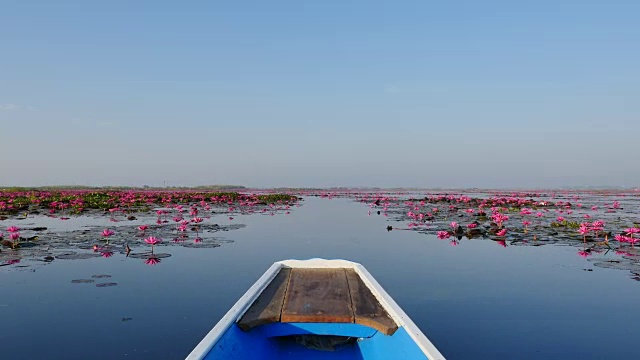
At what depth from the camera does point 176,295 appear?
18.3 ft

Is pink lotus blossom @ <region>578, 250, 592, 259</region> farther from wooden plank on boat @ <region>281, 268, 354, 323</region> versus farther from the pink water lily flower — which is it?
the pink water lily flower

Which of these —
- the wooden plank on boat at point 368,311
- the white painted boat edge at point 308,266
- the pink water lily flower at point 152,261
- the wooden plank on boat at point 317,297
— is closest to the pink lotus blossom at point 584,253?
the white painted boat edge at point 308,266

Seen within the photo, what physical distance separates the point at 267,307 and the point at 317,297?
21.9 inches

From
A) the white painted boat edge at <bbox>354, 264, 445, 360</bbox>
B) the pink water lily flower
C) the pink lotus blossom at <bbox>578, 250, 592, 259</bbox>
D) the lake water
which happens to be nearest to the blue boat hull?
the white painted boat edge at <bbox>354, 264, 445, 360</bbox>

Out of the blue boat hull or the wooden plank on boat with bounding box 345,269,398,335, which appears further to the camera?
the wooden plank on boat with bounding box 345,269,398,335

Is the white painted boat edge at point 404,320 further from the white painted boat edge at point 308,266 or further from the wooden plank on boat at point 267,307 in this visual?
the wooden plank on boat at point 267,307

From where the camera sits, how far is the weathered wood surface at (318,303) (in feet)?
10.9

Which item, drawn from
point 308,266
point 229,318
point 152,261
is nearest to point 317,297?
point 229,318

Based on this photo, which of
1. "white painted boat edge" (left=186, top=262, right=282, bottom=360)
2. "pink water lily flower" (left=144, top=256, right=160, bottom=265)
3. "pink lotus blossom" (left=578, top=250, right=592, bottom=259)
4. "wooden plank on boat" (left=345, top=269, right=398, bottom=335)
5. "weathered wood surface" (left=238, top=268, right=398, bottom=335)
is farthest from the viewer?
"pink lotus blossom" (left=578, top=250, right=592, bottom=259)

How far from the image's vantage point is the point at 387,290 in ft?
19.9

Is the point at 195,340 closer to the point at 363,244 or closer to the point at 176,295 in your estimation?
the point at 176,295

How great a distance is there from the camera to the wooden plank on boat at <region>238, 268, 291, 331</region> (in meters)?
3.28

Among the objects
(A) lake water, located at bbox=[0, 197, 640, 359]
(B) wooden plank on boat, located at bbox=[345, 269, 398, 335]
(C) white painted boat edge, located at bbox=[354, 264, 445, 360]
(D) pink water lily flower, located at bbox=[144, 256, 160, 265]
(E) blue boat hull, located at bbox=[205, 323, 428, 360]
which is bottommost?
(A) lake water, located at bbox=[0, 197, 640, 359]

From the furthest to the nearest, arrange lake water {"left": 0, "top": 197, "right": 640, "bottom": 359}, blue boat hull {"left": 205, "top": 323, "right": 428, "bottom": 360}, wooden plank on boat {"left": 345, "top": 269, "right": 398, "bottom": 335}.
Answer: lake water {"left": 0, "top": 197, "right": 640, "bottom": 359}
wooden plank on boat {"left": 345, "top": 269, "right": 398, "bottom": 335}
blue boat hull {"left": 205, "top": 323, "right": 428, "bottom": 360}
